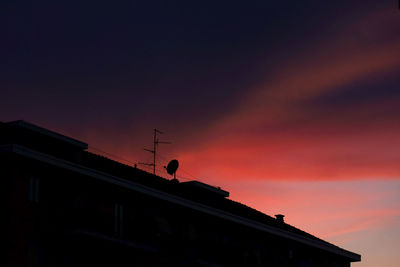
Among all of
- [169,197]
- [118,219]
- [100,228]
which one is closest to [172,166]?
[169,197]

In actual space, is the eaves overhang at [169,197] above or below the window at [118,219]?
above

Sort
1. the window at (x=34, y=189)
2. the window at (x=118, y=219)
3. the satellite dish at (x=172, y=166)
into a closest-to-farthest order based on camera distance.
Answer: the window at (x=34, y=189) → the window at (x=118, y=219) → the satellite dish at (x=172, y=166)

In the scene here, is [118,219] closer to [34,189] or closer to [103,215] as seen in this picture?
[103,215]

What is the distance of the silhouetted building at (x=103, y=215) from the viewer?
36.2 meters

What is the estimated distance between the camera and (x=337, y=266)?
68188 mm

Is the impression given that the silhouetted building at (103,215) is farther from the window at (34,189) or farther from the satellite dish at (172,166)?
the satellite dish at (172,166)

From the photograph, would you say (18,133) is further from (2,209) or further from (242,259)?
(242,259)

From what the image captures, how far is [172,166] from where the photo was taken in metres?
56.4

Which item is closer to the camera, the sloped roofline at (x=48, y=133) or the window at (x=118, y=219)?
the sloped roofline at (x=48, y=133)

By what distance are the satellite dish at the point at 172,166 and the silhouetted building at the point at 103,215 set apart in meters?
3.00

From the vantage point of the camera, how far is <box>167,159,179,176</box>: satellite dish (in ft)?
185

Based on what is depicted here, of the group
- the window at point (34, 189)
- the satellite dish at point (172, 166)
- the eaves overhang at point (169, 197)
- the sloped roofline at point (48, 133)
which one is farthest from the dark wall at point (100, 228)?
the satellite dish at point (172, 166)

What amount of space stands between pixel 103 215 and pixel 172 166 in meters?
15.1

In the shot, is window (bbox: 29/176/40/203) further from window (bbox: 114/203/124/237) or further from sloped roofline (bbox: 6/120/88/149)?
window (bbox: 114/203/124/237)
